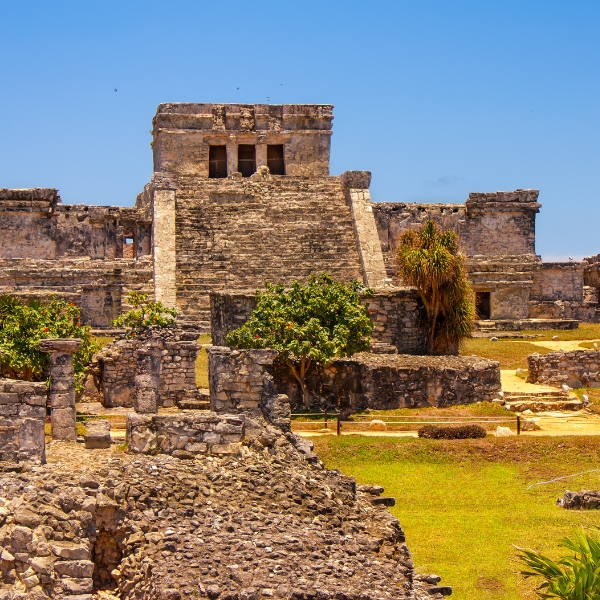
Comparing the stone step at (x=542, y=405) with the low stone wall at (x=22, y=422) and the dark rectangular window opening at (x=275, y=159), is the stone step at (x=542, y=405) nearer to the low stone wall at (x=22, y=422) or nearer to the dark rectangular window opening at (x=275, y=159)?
the low stone wall at (x=22, y=422)

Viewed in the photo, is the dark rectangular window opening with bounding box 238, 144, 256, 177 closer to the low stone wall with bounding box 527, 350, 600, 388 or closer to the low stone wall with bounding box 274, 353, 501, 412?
the low stone wall with bounding box 527, 350, 600, 388

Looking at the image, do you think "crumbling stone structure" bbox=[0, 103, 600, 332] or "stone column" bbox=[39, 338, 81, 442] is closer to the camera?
"stone column" bbox=[39, 338, 81, 442]

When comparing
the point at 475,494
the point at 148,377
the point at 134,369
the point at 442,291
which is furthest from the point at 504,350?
the point at 148,377

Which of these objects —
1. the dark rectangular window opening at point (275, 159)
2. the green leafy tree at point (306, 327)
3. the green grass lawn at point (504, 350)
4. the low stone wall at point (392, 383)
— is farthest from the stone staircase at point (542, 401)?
the dark rectangular window opening at point (275, 159)

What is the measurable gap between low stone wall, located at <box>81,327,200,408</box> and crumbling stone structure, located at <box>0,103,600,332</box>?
682cm

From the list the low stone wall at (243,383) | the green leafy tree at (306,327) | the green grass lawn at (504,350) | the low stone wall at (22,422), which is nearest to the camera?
the low stone wall at (22,422)

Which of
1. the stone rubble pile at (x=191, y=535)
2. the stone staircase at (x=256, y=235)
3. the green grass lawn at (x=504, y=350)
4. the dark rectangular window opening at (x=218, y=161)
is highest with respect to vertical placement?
the dark rectangular window opening at (x=218, y=161)

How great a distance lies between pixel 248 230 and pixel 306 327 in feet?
38.5

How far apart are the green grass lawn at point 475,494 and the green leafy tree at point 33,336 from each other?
4.59m

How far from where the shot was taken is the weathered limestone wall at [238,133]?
124 ft

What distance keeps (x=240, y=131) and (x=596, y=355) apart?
57.1ft

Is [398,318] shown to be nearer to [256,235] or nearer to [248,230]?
[256,235]

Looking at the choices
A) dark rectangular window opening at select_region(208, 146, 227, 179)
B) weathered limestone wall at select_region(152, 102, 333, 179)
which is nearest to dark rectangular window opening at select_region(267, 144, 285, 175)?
weathered limestone wall at select_region(152, 102, 333, 179)

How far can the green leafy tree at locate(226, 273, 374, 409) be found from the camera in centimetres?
2067
